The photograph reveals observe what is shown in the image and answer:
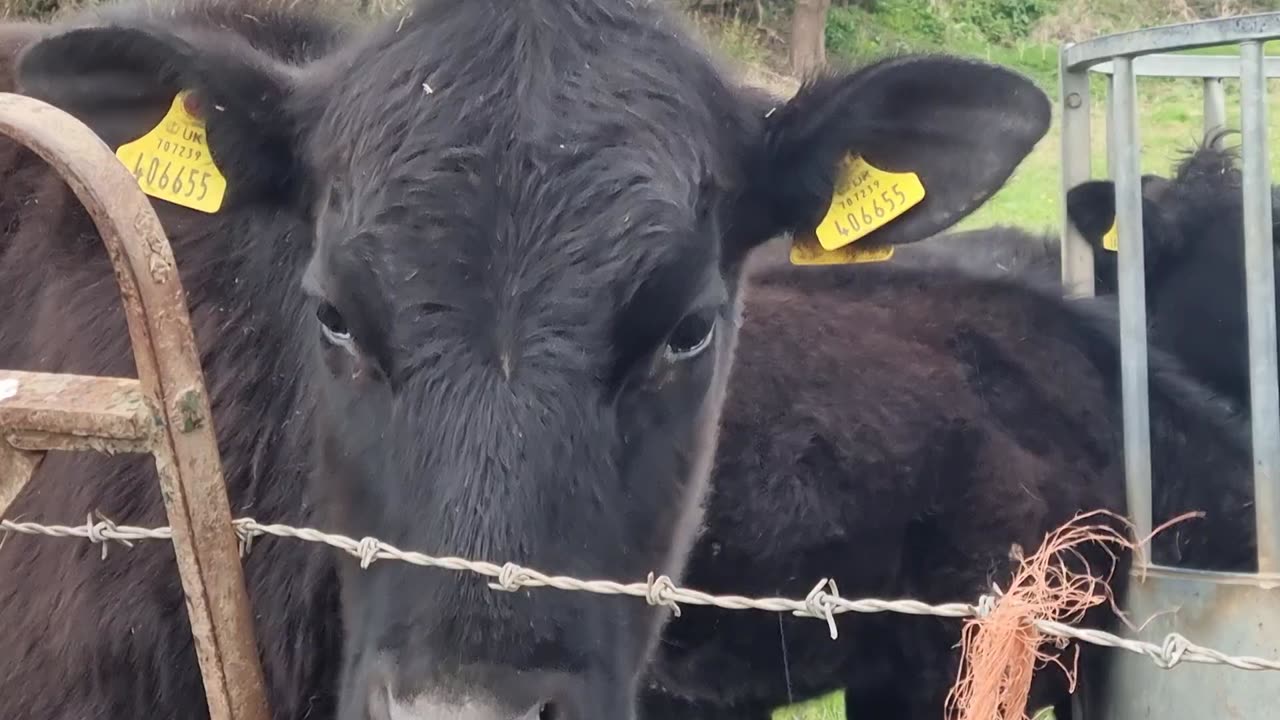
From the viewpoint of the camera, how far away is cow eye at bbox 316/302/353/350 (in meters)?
2.14

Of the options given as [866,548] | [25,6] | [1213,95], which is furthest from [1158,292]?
[25,6]

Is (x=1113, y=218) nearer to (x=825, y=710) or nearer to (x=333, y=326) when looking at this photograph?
(x=825, y=710)

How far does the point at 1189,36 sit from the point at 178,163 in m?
2.16

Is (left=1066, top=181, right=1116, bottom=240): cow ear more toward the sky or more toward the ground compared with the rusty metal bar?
more toward the sky

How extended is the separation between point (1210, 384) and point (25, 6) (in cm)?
1061

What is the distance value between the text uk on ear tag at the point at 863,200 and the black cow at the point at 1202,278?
5.98ft

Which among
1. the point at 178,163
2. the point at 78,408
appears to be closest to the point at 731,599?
the point at 78,408

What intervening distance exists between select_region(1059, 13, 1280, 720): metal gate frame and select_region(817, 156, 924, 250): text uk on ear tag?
26.0 inches

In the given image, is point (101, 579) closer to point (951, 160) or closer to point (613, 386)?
point (613, 386)

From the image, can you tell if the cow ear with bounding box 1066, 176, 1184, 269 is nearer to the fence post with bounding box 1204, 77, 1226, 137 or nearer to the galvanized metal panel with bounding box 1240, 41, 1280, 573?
the fence post with bounding box 1204, 77, 1226, 137

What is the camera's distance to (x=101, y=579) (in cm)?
264

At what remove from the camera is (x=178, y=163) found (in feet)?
8.23

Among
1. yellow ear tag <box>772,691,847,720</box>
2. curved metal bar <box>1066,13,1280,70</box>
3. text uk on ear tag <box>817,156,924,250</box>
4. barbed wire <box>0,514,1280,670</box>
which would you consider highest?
curved metal bar <box>1066,13,1280,70</box>

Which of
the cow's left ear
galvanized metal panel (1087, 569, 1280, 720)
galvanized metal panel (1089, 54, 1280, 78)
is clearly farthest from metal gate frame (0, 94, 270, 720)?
galvanized metal panel (1089, 54, 1280, 78)
